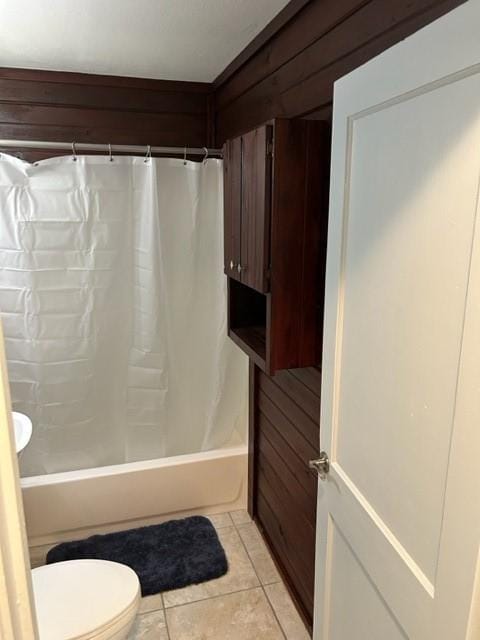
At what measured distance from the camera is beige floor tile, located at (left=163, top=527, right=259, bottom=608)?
6.43 ft

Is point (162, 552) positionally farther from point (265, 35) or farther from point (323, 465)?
point (265, 35)

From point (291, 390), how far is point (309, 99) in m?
1.00

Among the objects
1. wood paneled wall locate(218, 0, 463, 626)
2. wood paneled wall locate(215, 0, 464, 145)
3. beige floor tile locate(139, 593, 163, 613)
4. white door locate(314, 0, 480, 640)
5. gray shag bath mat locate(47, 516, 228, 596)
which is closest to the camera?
white door locate(314, 0, 480, 640)

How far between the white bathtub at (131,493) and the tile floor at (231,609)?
0.62 ft

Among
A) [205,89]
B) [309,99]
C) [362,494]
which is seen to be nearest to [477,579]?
[362,494]

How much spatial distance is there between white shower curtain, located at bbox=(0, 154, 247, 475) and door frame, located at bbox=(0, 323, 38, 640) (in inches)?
67.9

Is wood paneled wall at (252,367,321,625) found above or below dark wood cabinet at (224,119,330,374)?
below

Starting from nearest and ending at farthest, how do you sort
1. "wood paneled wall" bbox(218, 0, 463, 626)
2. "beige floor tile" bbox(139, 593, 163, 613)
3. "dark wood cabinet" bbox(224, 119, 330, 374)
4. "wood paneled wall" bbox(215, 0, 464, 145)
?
"wood paneled wall" bbox(215, 0, 464, 145)
"wood paneled wall" bbox(218, 0, 463, 626)
"dark wood cabinet" bbox(224, 119, 330, 374)
"beige floor tile" bbox(139, 593, 163, 613)

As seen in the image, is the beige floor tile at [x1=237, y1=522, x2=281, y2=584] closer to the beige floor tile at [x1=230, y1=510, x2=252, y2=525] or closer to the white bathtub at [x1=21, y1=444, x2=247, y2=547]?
the beige floor tile at [x1=230, y1=510, x2=252, y2=525]

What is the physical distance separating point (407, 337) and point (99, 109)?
2007 mm

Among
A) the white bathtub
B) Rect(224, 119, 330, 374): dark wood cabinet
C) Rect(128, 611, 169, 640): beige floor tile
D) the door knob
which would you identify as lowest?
Rect(128, 611, 169, 640): beige floor tile

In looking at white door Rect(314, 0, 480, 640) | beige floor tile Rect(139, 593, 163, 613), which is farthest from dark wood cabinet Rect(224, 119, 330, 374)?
beige floor tile Rect(139, 593, 163, 613)

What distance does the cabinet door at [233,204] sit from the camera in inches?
62.2

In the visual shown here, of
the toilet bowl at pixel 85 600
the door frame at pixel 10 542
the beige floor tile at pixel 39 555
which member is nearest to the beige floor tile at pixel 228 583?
the toilet bowl at pixel 85 600
